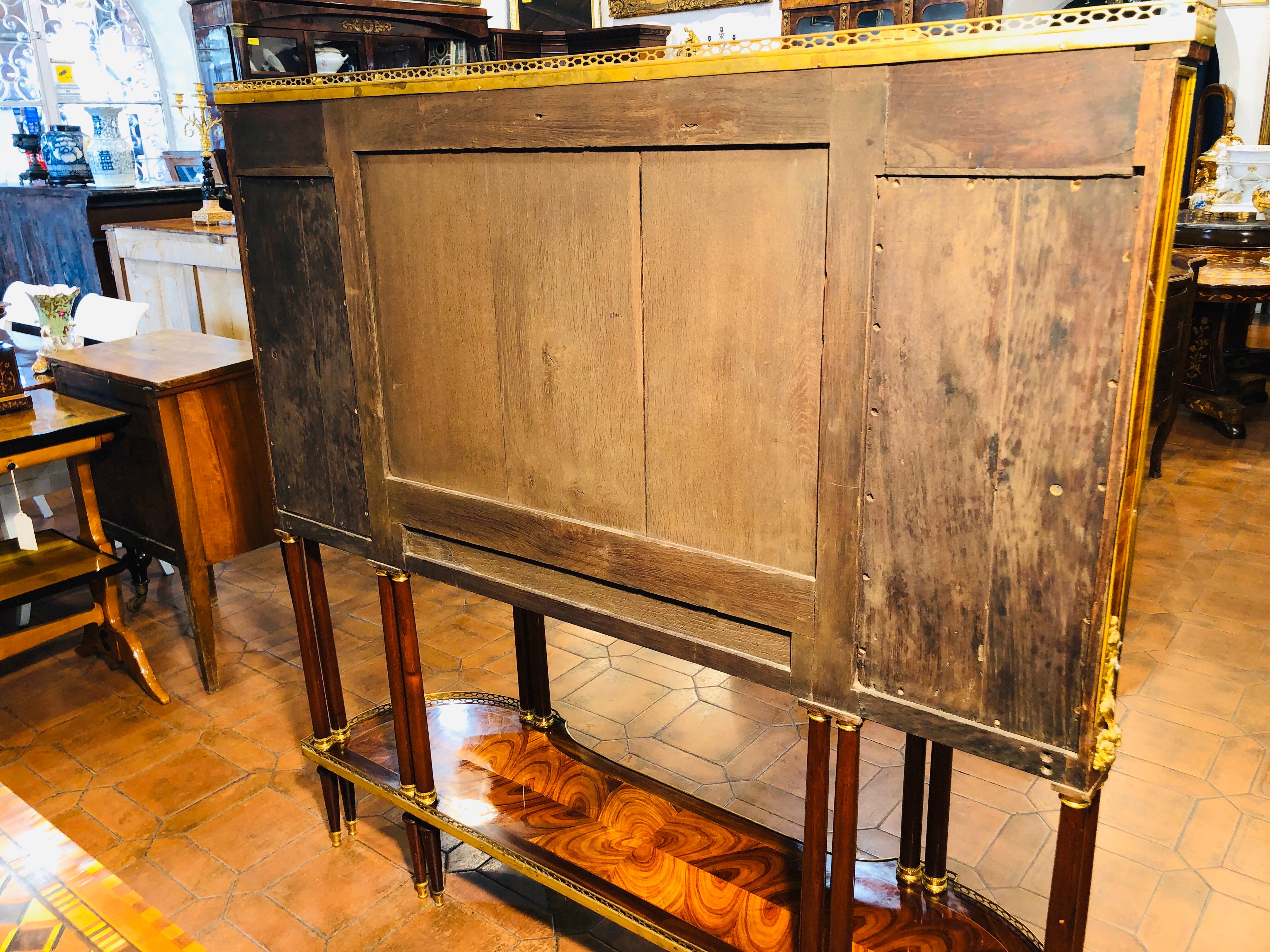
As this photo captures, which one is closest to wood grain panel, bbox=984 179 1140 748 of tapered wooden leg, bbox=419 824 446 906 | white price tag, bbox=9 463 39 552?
tapered wooden leg, bbox=419 824 446 906

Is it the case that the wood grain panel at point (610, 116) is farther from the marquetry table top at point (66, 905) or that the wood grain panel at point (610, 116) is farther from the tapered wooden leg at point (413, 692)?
the marquetry table top at point (66, 905)

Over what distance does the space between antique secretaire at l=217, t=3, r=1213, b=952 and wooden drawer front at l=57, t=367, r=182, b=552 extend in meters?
1.29

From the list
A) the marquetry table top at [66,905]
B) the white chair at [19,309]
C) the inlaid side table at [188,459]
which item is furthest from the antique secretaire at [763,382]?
the white chair at [19,309]

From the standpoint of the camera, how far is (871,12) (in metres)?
9.08

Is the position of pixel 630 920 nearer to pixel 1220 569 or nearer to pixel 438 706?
pixel 438 706

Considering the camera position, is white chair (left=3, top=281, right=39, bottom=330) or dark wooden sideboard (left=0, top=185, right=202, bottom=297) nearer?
white chair (left=3, top=281, right=39, bottom=330)

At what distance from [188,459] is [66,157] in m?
4.62

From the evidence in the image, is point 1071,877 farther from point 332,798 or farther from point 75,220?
point 75,220

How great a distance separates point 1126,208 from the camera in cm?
111

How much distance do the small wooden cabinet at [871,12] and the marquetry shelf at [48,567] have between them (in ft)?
23.5

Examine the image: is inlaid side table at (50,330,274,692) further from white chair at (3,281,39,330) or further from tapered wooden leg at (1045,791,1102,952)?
tapered wooden leg at (1045,791,1102,952)

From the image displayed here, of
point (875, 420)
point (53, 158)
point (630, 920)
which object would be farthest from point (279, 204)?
point (53, 158)

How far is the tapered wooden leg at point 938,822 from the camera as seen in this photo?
2131mm

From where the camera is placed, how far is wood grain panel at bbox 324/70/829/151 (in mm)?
1316
